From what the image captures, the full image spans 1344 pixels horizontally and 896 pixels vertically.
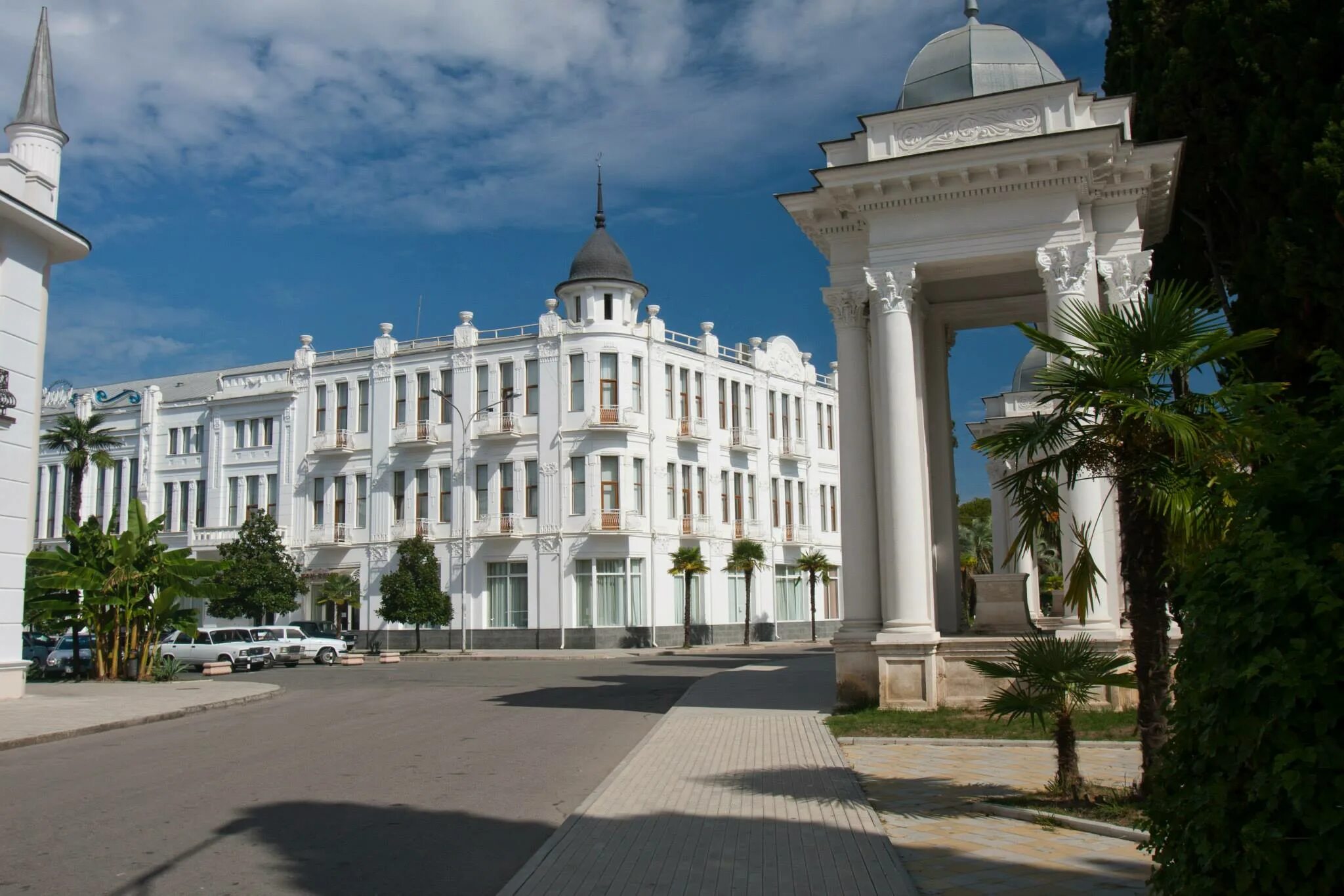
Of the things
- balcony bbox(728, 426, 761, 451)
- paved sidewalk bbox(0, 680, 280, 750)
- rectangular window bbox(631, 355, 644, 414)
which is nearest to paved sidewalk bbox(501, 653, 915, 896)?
paved sidewalk bbox(0, 680, 280, 750)

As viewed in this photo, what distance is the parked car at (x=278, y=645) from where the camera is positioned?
3806 cm

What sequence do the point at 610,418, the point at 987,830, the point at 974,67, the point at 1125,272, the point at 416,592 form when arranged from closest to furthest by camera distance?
the point at 987,830 < the point at 1125,272 < the point at 974,67 < the point at 416,592 < the point at 610,418

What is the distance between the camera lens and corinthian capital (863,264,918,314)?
17.8 meters

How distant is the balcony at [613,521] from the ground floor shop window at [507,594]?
13.3ft

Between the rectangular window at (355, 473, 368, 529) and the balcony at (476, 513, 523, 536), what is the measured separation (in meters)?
6.72

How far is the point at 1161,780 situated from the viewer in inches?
178

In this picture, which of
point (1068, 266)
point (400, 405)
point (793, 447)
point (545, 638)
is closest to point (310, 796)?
point (1068, 266)

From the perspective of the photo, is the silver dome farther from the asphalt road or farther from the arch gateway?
the asphalt road

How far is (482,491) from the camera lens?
171 feet

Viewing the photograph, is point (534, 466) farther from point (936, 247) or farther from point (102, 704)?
point (936, 247)

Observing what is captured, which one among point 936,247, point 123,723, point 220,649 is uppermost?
point 936,247

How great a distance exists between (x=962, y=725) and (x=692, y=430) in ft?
129

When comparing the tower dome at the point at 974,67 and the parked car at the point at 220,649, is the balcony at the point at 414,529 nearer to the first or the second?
the parked car at the point at 220,649

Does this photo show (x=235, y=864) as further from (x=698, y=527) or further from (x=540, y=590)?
(x=698, y=527)
